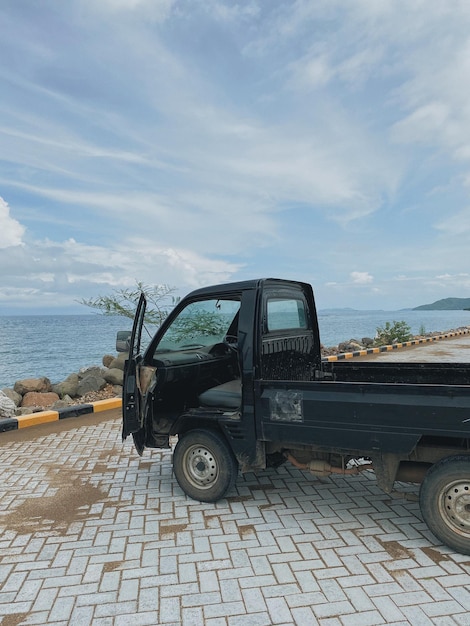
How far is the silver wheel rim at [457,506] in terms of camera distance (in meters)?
3.58

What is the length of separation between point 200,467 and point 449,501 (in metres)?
2.27

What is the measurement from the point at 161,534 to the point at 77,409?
4.45 metres

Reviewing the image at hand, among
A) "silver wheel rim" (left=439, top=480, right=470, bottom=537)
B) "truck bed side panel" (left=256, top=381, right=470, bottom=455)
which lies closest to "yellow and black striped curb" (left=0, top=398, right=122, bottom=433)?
"truck bed side panel" (left=256, top=381, right=470, bottom=455)

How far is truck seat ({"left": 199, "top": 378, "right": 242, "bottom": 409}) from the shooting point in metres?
4.66

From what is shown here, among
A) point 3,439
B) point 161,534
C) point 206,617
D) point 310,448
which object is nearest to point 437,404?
point 310,448

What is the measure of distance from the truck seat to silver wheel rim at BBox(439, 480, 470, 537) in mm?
1912

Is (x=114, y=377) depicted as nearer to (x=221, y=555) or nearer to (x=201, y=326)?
(x=201, y=326)

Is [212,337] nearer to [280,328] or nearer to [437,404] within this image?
[280,328]

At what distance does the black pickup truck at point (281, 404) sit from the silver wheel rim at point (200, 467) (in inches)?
0.4

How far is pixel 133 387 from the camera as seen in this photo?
187 inches

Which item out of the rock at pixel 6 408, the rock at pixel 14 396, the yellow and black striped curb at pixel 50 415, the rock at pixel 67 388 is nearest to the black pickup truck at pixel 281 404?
the yellow and black striped curb at pixel 50 415

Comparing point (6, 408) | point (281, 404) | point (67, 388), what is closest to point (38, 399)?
point (67, 388)

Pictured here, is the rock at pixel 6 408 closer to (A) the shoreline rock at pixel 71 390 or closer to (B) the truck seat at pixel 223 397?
(A) the shoreline rock at pixel 71 390

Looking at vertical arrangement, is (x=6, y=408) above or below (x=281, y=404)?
below
